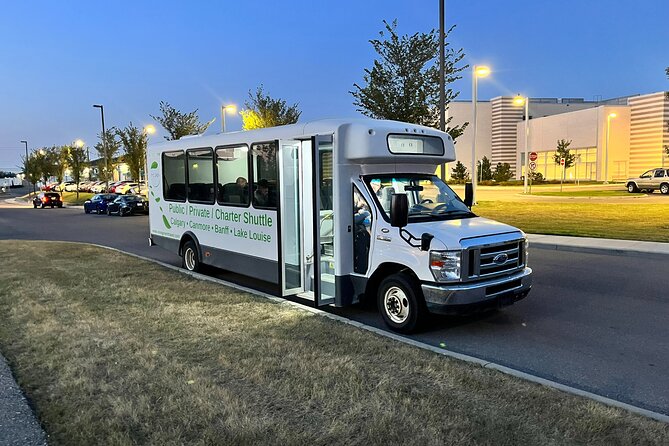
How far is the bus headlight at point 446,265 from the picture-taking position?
19.0 ft

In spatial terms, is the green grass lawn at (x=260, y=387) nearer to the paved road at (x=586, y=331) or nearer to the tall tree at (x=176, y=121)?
the paved road at (x=586, y=331)

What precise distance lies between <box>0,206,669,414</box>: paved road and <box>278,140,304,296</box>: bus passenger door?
91 centimetres

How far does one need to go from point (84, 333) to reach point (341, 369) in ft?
10.3

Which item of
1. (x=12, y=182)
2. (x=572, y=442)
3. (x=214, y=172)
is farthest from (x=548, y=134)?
(x=12, y=182)

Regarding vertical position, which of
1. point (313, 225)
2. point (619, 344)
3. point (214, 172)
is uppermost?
point (214, 172)

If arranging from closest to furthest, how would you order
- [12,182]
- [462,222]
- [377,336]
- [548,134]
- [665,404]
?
1. [665,404]
2. [377,336]
3. [462,222]
4. [548,134]
5. [12,182]

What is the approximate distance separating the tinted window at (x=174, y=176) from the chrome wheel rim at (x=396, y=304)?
5.45m

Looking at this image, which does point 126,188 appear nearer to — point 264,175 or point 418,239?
point 264,175

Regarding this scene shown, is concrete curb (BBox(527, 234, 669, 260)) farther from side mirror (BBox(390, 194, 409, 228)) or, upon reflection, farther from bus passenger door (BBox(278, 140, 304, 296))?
side mirror (BBox(390, 194, 409, 228))

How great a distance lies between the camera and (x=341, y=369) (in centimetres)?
473

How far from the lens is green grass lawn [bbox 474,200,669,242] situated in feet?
49.2

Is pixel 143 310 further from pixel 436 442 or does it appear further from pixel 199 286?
pixel 436 442

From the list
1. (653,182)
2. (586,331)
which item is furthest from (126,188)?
(586,331)

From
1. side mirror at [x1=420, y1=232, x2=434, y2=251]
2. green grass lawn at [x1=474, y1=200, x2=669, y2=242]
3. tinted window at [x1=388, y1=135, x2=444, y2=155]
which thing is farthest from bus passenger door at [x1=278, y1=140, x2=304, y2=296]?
green grass lawn at [x1=474, y1=200, x2=669, y2=242]
